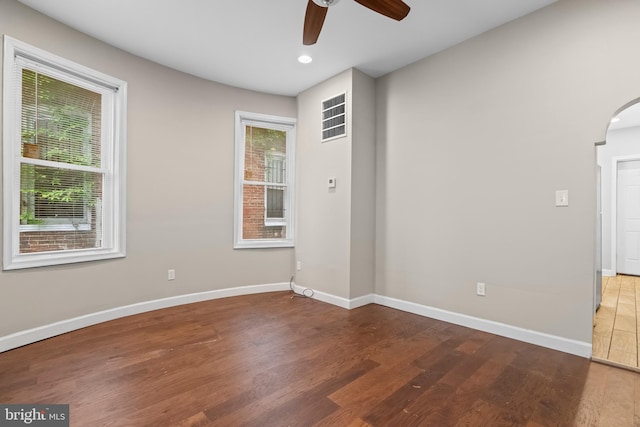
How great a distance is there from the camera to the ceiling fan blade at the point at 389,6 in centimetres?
193

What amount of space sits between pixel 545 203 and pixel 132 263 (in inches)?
160

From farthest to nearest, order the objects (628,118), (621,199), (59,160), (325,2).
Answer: (621,199), (628,118), (59,160), (325,2)

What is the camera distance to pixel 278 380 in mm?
2012

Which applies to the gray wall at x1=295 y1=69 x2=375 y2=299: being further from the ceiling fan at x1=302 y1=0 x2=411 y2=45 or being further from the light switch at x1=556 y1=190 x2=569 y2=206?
the light switch at x1=556 y1=190 x2=569 y2=206

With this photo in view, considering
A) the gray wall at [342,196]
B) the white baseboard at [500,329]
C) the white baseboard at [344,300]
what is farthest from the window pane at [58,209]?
the white baseboard at [500,329]

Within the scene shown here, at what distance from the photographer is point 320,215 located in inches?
156

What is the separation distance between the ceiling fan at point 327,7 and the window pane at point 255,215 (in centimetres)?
248

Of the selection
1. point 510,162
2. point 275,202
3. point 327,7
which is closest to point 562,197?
point 510,162

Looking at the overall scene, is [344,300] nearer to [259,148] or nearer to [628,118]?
[259,148]

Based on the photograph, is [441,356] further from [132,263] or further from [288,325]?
[132,263]

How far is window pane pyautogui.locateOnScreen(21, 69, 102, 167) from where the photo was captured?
2.65 m
